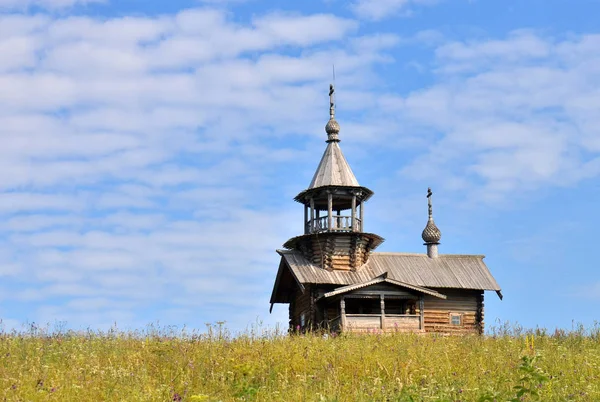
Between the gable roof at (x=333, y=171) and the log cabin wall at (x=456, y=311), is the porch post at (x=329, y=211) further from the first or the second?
the log cabin wall at (x=456, y=311)

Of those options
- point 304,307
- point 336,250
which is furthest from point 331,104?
point 304,307

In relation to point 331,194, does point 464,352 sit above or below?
below

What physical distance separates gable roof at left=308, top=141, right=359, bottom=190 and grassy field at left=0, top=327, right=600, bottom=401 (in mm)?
15807

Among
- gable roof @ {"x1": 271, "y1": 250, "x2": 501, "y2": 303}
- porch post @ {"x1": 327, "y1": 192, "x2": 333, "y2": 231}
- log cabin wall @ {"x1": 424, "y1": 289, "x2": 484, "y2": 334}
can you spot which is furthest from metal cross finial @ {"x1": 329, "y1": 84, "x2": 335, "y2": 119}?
log cabin wall @ {"x1": 424, "y1": 289, "x2": 484, "y2": 334}

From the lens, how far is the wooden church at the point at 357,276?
33031mm

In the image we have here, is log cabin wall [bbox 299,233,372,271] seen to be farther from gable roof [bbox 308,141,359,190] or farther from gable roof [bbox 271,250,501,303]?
gable roof [bbox 308,141,359,190]

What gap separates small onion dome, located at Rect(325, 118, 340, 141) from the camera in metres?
36.8

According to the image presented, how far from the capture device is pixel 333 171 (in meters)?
35.2

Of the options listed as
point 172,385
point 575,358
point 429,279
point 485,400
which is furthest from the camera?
point 429,279

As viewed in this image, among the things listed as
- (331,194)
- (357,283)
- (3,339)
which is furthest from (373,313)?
(3,339)

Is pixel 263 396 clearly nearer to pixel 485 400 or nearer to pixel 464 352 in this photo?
pixel 485 400

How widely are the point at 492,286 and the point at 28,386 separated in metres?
26.6

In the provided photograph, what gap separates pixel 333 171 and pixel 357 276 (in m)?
4.76

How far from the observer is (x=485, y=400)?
36.0 ft
